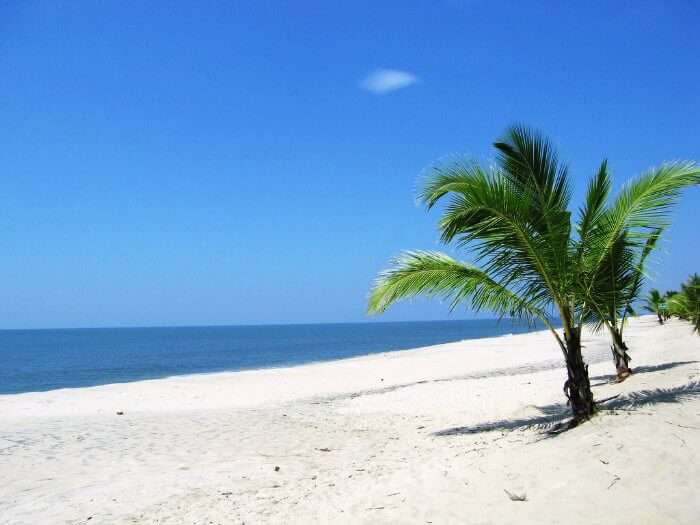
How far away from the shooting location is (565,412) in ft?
28.7

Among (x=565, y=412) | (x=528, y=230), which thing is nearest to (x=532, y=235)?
(x=528, y=230)

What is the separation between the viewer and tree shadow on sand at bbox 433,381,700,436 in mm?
7223

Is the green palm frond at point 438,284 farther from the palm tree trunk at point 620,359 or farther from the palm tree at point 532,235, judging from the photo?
the palm tree trunk at point 620,359

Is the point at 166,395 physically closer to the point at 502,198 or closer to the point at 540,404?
the point at 540,404

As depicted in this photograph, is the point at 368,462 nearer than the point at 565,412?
Yes

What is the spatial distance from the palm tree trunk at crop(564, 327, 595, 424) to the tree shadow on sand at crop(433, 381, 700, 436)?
10.0 inches

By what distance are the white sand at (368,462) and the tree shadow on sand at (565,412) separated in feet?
0.19

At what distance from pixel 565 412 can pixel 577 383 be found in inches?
80.1

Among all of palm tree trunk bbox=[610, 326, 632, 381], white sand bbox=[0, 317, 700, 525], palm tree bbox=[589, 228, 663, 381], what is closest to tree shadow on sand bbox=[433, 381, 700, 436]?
white sand bbox=[0, 317, 700, 525]

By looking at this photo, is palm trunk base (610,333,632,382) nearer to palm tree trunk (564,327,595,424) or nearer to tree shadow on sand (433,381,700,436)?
tree shadow on sand (433,381,700,436)

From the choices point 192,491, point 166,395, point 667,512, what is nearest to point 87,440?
point 192,491

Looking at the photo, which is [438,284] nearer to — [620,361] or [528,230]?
[528,230]

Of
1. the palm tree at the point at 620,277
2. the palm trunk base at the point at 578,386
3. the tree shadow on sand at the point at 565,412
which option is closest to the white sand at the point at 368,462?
Answer: the tree shadow on sand at the point at 565,412

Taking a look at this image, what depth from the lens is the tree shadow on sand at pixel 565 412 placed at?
284 inches
